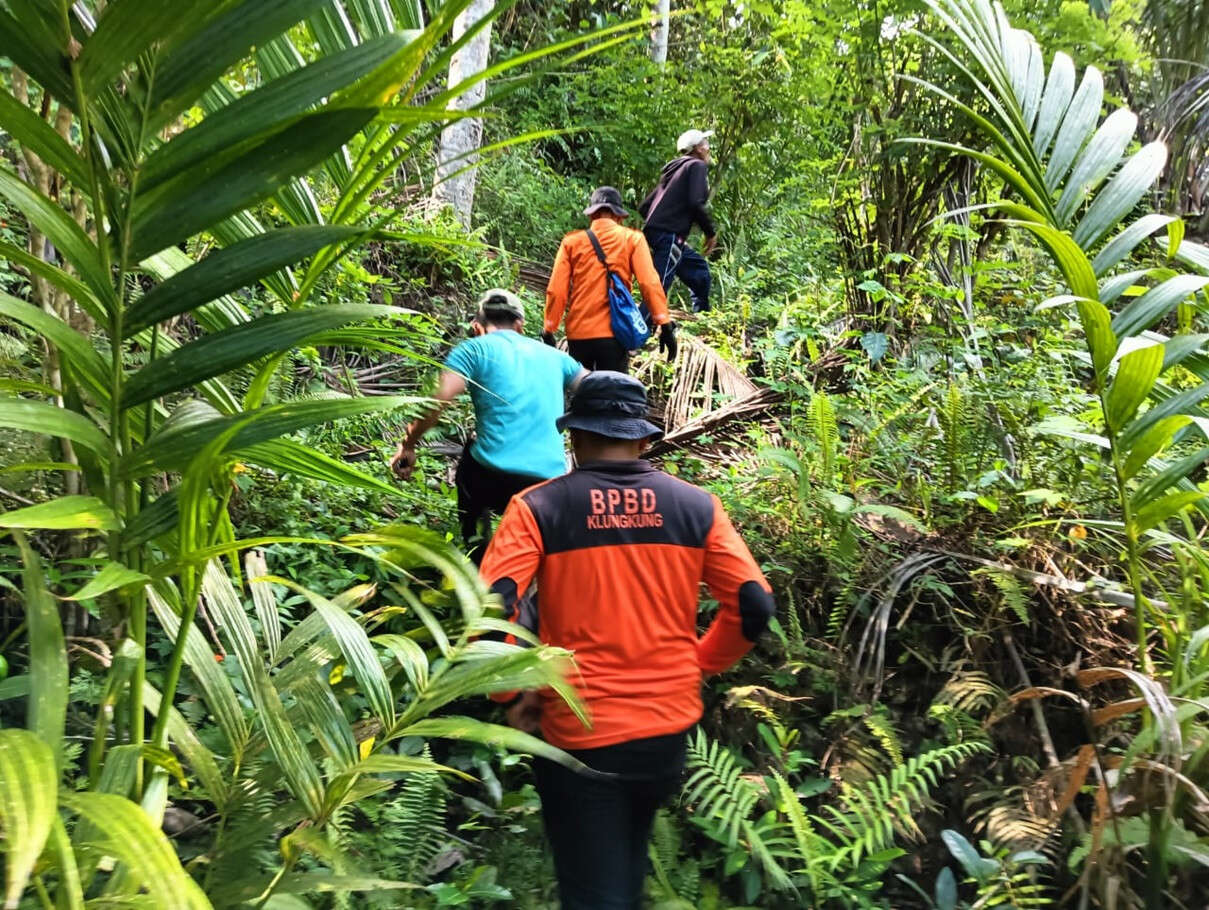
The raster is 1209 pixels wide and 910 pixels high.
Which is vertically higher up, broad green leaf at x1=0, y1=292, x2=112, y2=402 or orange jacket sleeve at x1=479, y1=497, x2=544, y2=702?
broad green leaf at x1=0, y1=292, x2=112, y2=402

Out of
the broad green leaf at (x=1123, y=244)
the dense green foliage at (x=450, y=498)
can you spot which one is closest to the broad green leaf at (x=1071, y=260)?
the dense green foliage at (x=450, y=498)

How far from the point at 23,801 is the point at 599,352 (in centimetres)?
519

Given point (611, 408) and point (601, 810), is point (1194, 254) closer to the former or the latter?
point (611, 408)

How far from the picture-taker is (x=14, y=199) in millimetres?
1202

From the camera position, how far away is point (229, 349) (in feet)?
4.10

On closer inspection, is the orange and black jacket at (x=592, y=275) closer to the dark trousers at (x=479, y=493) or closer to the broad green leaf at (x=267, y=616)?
the dark trousers at (x=479, y=493)

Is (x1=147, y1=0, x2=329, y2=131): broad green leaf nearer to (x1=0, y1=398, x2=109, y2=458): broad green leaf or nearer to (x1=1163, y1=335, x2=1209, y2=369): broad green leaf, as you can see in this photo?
(x1=0, y1=398, x2=109, y2=458): broad green leaf

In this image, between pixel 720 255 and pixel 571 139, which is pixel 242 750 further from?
pixel 571 139

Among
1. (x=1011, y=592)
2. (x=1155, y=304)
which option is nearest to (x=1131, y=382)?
(x=1155, y=304)

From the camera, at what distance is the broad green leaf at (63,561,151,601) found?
3.55 ft

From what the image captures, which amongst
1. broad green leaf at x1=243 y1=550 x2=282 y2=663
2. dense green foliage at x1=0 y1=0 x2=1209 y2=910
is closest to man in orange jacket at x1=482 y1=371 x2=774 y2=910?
dense green foliage at x1=0 y1=0 x2=1209 y2=910

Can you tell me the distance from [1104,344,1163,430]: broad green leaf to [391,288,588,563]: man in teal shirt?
7.59 feet

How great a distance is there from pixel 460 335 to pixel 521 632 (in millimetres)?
5656

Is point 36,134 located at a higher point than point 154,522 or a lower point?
higher
